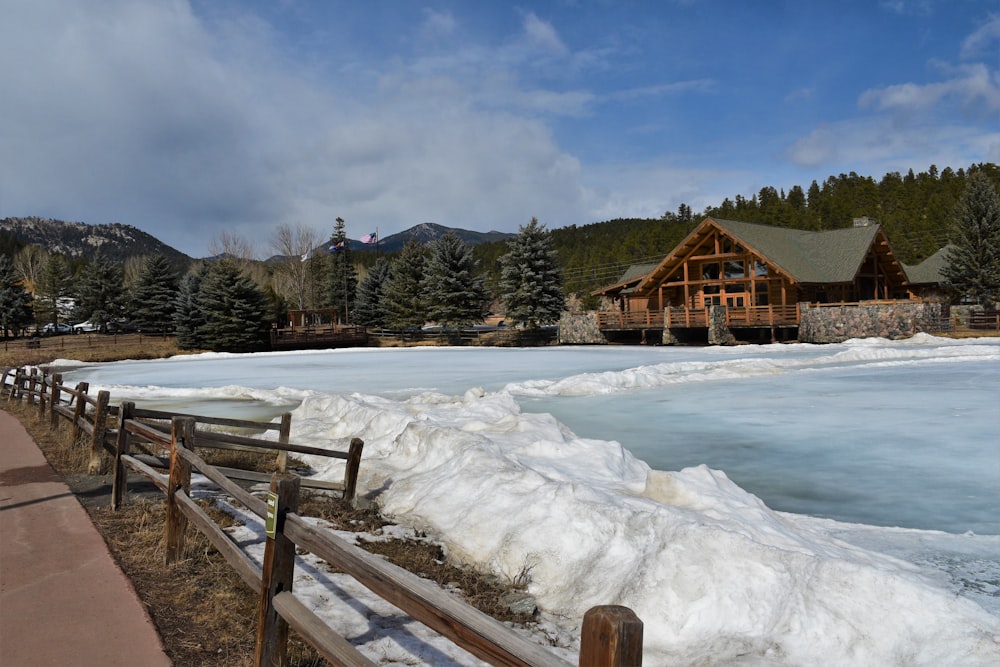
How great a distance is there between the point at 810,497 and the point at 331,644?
249 inches

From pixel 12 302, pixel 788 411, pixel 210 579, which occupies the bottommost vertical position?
pixel 788 411

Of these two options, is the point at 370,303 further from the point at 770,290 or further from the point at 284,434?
the point at 284,434

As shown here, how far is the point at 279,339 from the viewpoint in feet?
155

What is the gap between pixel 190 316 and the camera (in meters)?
47.8

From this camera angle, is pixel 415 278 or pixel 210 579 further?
pixel 415 278

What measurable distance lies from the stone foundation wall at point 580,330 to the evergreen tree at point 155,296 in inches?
1304

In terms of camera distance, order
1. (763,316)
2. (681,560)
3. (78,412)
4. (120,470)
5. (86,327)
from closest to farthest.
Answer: (681,560), (120,470), (78,412), (763,316), (86,327)

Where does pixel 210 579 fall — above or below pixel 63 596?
below

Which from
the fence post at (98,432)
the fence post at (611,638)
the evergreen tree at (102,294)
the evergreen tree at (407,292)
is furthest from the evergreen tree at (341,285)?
the fence post at (611,638)

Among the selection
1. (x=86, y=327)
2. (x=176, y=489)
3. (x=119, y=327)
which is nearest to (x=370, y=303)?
(x=119, y=327)

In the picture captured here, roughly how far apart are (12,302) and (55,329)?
1485 cm

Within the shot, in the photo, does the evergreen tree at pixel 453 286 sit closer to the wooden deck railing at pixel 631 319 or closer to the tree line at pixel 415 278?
the tree line at pixel 415 278

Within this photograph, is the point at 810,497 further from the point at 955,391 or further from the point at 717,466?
the point at 955,391

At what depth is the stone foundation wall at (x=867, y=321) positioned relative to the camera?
33.5 meters
